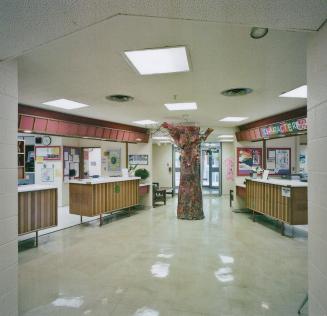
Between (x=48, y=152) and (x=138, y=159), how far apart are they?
320 cm

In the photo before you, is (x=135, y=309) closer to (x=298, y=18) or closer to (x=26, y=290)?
(x=26, y=290)

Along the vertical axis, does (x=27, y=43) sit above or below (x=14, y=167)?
above

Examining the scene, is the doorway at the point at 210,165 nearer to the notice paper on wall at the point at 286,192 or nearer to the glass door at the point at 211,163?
the glass door at the point at 211,163

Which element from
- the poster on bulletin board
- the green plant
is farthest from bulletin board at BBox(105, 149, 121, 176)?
the green plant

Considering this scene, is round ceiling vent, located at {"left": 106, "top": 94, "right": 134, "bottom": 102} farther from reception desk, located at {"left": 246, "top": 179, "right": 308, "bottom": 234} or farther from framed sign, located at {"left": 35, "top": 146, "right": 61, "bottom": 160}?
framed sign, located at {"left": 35, "top": 146, "right": 61, "bottom": 160}

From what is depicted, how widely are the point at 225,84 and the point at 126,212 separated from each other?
5.61 meters

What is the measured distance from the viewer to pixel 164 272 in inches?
140

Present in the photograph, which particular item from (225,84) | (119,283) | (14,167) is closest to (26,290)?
(119,283)

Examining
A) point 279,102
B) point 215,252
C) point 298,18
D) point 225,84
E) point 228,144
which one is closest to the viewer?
point 298,18

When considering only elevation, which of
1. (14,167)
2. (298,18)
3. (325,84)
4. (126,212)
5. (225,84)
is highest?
(225,84)

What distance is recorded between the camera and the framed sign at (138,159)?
898 centimetres

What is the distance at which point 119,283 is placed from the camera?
3223 mm

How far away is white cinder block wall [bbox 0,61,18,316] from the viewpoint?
2.26 metres

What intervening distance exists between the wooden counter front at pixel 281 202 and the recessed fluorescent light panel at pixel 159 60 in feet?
12.2
